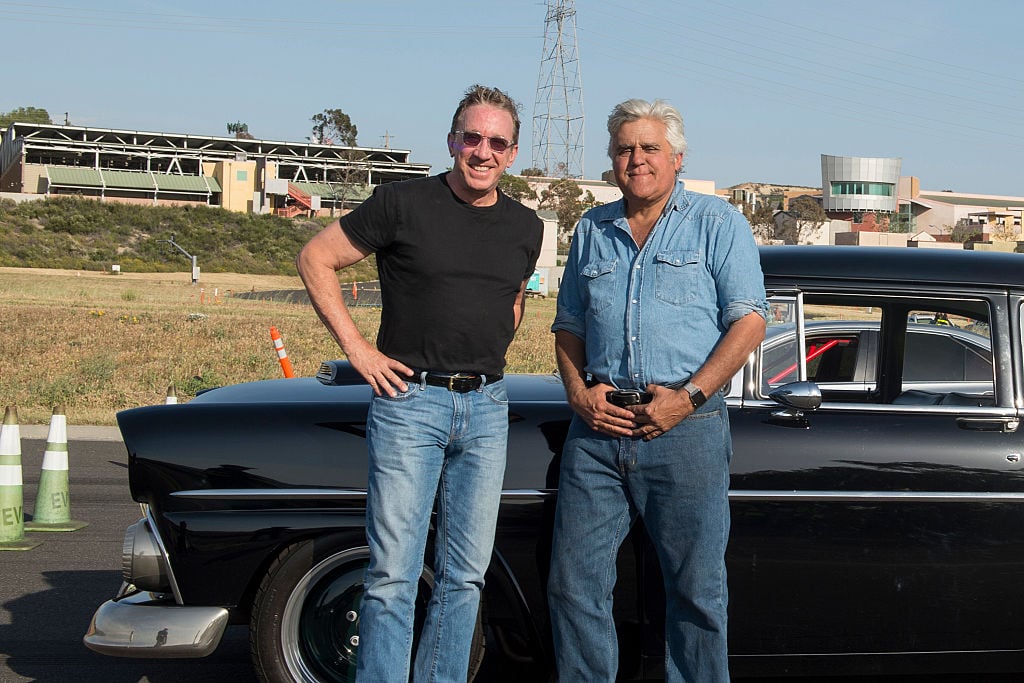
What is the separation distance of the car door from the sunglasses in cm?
118

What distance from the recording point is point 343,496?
12.0 feet

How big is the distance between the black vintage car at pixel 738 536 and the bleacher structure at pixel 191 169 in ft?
265

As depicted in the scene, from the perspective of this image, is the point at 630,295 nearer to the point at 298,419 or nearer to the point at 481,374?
the point at 481,374

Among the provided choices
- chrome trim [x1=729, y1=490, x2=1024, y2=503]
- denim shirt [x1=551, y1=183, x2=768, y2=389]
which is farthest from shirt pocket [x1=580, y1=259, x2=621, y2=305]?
chrome trim [x1=729, y1=490, x2=1024, y2=503]

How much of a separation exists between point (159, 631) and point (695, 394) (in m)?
1.88

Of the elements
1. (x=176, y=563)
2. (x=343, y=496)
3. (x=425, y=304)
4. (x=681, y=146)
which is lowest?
(x=176, y=563)

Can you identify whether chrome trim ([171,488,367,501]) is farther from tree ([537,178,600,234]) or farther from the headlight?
tree ([537,178,600,234])

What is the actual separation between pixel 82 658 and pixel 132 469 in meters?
1.34

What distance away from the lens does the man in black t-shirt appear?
332cm

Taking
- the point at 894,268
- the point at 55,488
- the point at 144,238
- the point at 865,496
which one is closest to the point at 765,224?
the point at 144,238

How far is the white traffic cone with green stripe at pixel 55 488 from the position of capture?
6.87 metres

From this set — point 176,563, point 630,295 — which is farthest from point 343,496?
point 630,295

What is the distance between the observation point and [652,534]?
3383 millimetres

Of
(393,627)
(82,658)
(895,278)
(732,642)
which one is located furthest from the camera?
(82,658)
